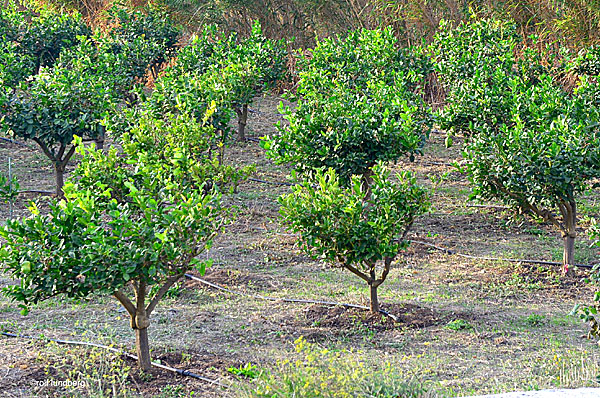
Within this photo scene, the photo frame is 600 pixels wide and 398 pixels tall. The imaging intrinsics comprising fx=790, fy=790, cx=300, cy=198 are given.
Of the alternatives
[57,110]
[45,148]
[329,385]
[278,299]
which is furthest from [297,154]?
[329,385]

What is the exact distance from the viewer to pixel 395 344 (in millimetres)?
5957

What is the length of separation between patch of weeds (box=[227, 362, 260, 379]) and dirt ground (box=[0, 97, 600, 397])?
3cm

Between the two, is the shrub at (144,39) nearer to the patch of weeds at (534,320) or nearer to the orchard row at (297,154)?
the orchard row at (297,154)

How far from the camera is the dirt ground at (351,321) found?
16.9ft

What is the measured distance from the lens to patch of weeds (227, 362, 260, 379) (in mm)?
4938

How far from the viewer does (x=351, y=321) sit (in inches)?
253

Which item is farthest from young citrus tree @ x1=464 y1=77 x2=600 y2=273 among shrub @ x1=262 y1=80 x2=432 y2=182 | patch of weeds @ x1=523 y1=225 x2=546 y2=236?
patch of weeds @ x1=523 y1=225 x2=546 y2=236

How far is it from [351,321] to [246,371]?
1654 mm

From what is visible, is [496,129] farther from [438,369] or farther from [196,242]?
[196,242]

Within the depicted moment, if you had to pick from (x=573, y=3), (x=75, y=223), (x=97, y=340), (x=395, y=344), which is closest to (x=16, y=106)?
(x=97, y=340)

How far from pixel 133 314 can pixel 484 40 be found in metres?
8.11

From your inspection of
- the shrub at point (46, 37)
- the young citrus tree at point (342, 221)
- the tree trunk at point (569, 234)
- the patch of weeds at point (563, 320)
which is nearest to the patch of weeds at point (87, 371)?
the young citrus tree at point (342, 221)

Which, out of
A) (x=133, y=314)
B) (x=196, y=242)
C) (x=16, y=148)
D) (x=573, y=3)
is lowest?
(x=133, y=314)

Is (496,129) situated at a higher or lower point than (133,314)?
higher
